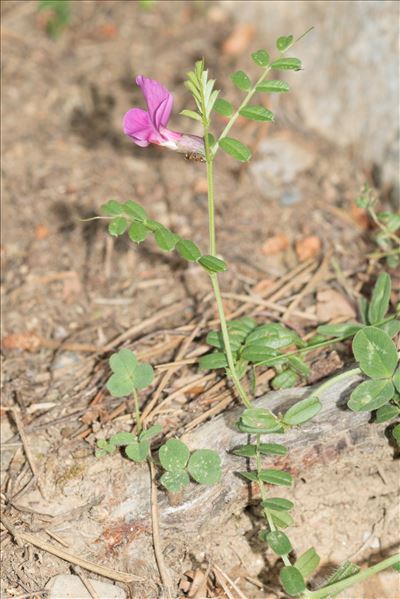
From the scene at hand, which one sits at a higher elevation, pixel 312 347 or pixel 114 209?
pixel 114 209

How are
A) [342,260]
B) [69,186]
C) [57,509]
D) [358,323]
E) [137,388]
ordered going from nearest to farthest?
[57,509], [137,388], [358,323], [342,260], [69,186]

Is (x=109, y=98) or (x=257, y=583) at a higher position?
(x=109, y=98)

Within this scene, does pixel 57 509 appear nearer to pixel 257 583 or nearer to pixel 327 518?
pixel 257 583

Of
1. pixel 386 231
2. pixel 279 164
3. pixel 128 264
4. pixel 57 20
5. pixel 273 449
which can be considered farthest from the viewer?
pixel 57 20

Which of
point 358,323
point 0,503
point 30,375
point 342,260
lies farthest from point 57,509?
point 342,260

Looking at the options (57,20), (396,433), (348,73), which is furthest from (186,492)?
(57,20)

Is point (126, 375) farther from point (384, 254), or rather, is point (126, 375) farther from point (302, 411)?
point (384, 254)
